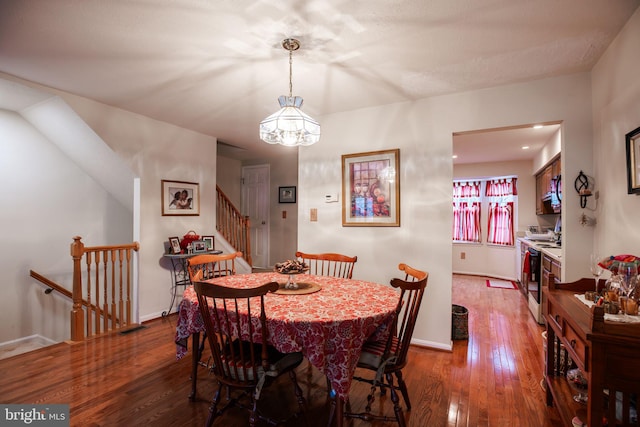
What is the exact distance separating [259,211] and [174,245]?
2.62 meters

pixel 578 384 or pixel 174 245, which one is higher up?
pixel 174 245

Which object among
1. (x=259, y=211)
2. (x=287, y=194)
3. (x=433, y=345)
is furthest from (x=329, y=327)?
(x=259, y=211)

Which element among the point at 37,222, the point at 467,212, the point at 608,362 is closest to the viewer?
the point at 608,362

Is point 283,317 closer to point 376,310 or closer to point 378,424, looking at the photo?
point 376,310

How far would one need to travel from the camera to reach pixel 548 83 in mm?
2654

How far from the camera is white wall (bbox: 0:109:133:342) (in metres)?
3.83

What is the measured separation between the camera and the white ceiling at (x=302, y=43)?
5.90 ft

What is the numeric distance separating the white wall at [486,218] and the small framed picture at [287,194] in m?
3.75

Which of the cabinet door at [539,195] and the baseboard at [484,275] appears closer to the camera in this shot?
the cabinet door at [539,195]

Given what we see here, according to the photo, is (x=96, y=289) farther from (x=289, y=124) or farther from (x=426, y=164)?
(x=426, y=164)

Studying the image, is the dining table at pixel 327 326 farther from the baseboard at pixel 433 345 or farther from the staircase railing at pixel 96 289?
the staircase railing at pixel 96 289

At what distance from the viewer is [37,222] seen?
407 cm

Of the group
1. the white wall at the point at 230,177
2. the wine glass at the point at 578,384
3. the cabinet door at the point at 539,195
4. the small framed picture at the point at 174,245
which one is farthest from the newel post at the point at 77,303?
the cabinet door at the point at 539,195

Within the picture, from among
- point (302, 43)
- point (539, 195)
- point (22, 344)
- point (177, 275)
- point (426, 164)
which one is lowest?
Result: point (22, 344)
